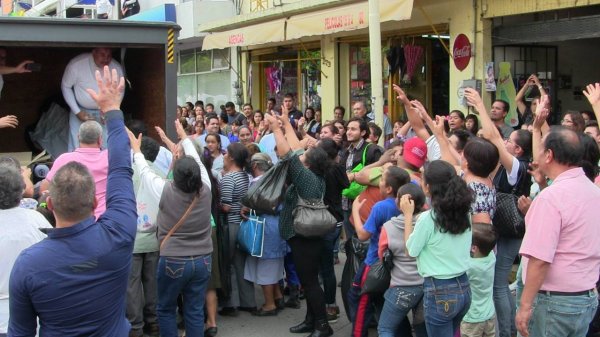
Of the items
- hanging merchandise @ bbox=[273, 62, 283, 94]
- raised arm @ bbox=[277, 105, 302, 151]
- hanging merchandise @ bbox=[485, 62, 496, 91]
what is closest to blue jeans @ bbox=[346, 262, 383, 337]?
raised arm @ bbox=[277, 105, 302, 151]

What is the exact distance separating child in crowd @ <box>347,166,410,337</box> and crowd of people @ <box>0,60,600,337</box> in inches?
0.6

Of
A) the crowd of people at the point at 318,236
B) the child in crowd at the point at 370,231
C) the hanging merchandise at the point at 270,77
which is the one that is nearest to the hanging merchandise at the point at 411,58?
the crowd of people at the point at 318,236

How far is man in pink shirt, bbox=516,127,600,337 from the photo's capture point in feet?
11.3

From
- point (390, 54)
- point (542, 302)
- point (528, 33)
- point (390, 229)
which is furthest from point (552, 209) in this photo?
point (390, 54)

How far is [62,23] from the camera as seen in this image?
551 centimetres

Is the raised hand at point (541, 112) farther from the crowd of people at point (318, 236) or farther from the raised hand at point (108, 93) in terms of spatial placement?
the raised hand at point (108, 93)

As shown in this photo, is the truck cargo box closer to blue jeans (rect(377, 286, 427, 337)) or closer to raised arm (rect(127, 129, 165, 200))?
raised arm (rect(127, 129, 165, 200))

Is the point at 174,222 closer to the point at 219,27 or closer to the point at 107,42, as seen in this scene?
the point at 107,42

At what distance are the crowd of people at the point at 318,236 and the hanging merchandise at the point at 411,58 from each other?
4298 mm

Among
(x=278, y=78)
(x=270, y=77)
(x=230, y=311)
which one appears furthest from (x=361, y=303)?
(x=270, y=77)

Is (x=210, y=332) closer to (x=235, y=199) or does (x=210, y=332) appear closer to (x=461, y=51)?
(x=235, y=199)

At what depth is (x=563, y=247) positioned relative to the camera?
3484mm

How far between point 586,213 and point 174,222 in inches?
114

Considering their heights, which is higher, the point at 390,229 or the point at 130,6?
the point at 130,6
